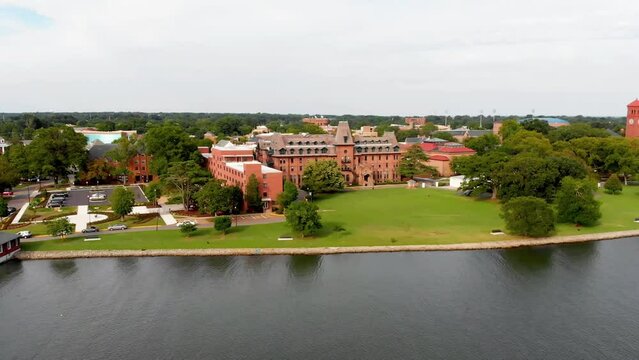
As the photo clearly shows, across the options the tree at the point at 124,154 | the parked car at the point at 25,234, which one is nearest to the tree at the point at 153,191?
the parked car at the point at 25,234

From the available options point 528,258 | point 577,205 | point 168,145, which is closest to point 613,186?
point 577,205

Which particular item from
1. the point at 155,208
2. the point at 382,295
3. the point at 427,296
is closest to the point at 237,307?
the point at 382,295

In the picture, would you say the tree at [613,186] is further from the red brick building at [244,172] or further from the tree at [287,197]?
the red brick building at [244,172]

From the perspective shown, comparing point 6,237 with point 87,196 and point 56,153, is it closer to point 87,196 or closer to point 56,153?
point 87,196

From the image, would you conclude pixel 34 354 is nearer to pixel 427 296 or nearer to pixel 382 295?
pixel 382 295

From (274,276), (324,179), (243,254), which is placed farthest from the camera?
(324,179)
